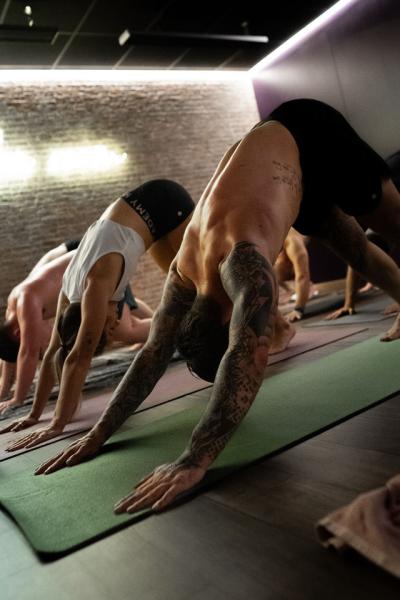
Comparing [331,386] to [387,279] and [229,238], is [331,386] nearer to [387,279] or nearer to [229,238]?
[387,279]

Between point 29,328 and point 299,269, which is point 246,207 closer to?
point 29,328

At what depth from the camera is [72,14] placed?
6035 millimetres

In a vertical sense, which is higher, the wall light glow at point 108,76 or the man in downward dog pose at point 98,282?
the wall light glow at point 108,76

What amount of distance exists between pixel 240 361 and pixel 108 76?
7.49 meters

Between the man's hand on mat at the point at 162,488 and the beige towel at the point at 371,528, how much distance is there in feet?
1.47

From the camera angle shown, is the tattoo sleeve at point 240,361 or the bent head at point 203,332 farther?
the bent head at point 203,332

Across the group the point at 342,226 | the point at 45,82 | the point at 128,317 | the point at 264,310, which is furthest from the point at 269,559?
the point at 45,82

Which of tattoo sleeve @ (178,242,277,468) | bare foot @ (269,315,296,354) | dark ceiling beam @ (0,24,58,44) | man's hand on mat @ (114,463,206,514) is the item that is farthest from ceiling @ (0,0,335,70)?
man's hand on mat @ (114,463,206,514)

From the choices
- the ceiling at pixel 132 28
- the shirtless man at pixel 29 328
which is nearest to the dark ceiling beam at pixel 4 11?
the ceiling at pixel 132 28

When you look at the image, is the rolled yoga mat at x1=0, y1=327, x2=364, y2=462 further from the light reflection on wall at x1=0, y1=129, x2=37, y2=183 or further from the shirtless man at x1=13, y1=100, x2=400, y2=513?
the light reflection on wall at x1=0, y1=129, x2=37, y2=183

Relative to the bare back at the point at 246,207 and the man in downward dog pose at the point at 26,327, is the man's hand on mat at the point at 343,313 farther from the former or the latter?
the bare back at the point at 246,207

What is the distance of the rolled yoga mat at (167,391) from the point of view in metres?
2.56

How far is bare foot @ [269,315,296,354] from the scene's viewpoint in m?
3.37

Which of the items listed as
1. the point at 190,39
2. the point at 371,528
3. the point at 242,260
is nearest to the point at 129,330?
the point at 242,260
